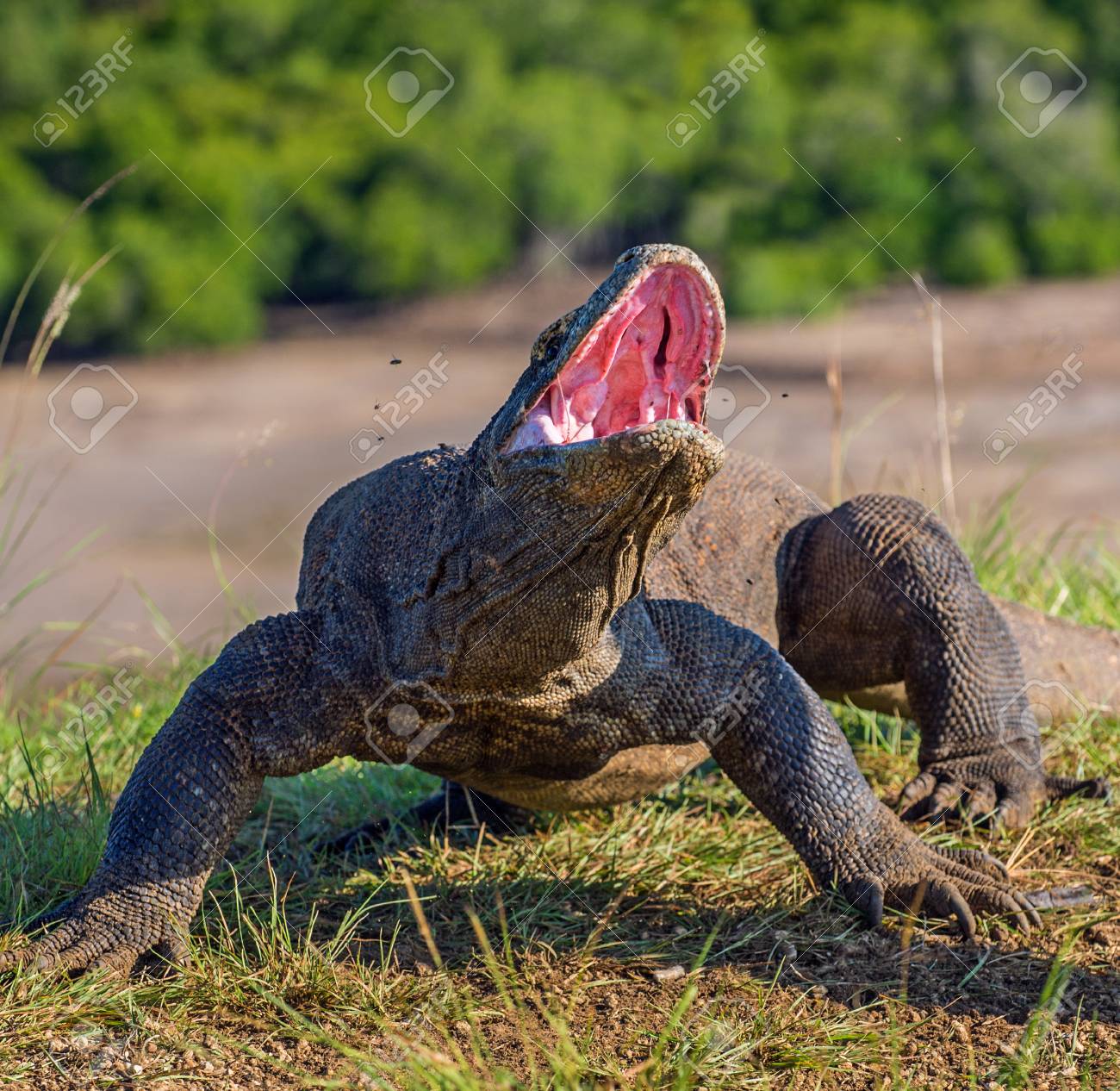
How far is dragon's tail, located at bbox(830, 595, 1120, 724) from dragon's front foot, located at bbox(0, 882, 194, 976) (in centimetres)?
238

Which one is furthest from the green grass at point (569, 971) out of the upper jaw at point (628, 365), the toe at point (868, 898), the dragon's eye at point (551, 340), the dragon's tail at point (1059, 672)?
the dragon's eye at point (551, 340)

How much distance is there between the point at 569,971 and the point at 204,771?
935 millimetres

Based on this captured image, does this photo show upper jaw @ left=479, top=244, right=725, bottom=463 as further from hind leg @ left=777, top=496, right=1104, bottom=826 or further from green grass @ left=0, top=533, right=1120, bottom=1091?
hind leg @ left=777, top=496, right=1104, bottom=826

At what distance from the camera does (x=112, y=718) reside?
4863 mm

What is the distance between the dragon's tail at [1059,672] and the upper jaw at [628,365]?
2208 millimetres

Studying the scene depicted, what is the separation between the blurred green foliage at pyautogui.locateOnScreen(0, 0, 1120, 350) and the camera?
51.1 ft

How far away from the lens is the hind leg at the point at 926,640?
14.2 ft

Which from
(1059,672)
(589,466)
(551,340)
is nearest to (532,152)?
(1059,672)

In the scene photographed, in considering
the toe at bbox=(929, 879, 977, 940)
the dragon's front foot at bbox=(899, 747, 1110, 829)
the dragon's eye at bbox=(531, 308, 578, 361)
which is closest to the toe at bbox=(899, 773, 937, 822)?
the dragon's front foot at bbox=(899, 747, 1110, 829)

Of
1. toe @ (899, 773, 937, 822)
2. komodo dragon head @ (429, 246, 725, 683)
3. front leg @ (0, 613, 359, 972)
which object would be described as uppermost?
komodo dragon head @ (429, 246, 725, 683)

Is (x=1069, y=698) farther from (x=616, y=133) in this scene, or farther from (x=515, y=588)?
(x=616, y=133)

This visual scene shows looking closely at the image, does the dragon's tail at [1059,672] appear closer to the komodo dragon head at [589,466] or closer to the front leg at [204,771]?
the komodo dragon head at [589,466]

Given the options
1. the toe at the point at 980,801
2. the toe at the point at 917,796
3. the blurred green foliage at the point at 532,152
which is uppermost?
the blurred green foliage at the point at 532,152

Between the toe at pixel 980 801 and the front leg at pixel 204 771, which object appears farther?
the toe at pixel 980 801
